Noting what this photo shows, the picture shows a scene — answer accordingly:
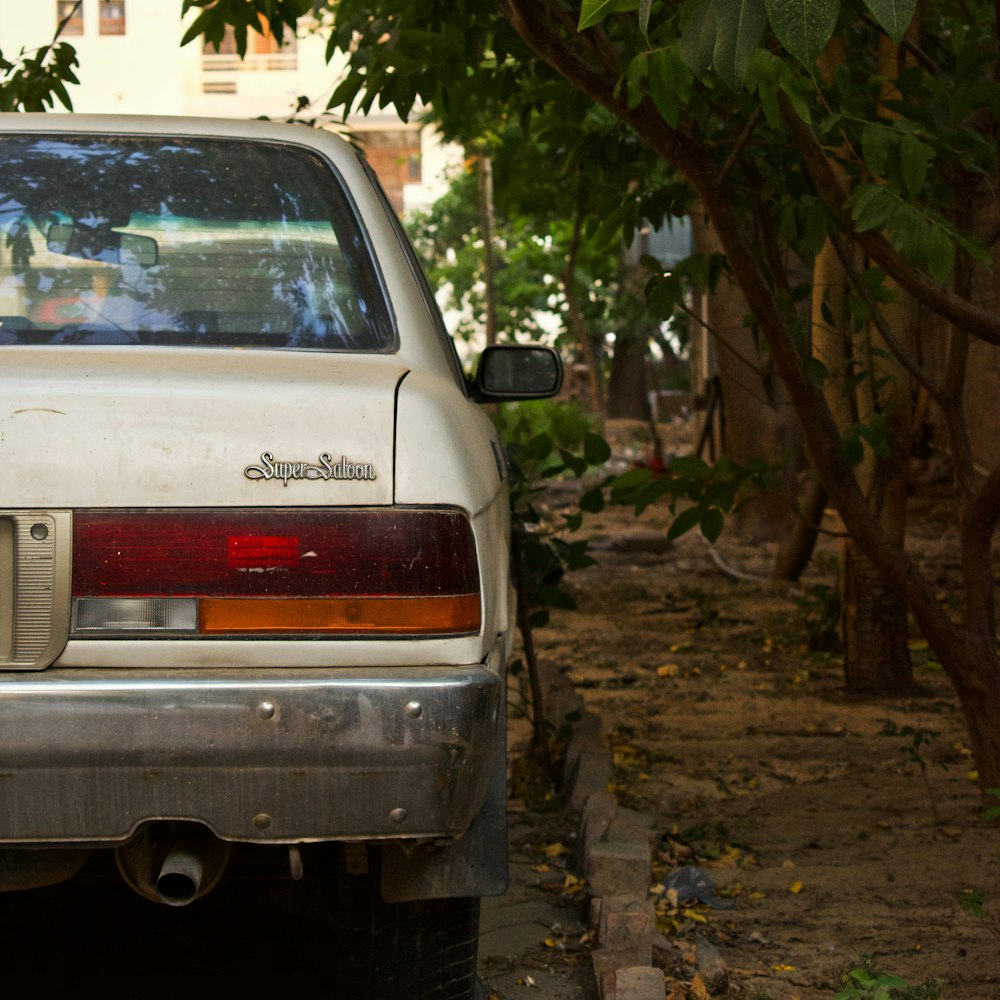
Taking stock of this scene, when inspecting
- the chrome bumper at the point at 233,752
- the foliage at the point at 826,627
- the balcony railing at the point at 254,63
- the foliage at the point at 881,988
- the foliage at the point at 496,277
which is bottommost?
the foliage at the point at 496,277

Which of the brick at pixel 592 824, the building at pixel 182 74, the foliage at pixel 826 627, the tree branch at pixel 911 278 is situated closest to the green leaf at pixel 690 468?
the tree branch at pixel 911 278

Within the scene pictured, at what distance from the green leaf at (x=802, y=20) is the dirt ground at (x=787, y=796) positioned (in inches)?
76.6

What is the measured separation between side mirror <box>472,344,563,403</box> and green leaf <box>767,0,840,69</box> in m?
1.59

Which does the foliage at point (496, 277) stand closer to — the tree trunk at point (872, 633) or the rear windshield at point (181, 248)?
the tree trunk at point (872, 633)

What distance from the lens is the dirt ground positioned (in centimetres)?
346

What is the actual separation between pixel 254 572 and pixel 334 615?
5.4 inches

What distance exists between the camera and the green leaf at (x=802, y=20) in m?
1.88

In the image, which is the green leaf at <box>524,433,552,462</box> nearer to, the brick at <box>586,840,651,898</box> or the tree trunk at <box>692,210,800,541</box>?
the brick at <box>586,840,651,898</box>

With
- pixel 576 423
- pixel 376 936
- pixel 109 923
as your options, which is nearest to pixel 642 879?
pixel 376 936

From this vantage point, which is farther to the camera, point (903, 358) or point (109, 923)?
point (903, 358)

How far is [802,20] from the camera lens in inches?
74.4

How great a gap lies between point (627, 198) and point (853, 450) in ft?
3.54

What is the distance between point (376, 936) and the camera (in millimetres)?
2689

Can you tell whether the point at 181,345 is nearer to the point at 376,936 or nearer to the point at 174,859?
the point at 174,859
